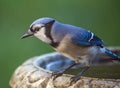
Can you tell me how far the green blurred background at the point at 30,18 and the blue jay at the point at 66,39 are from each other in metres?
1.53

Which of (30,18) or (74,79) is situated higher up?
(74,79)

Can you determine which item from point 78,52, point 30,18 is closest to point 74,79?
point 78,52

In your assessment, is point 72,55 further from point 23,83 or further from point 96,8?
point 96,8

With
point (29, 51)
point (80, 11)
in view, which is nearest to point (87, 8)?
→ point (80, 11)

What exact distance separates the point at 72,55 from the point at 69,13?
1.60 metres

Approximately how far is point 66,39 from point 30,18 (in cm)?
162

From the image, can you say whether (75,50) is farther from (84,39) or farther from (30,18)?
(30,18)

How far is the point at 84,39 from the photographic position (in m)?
1.25

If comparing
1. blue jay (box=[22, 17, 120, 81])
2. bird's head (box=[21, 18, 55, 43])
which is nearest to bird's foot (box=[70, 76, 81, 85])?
blue jay (box=[22, 17, 120, 81])

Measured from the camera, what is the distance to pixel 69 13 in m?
2.80

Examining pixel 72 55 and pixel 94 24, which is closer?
pixel 72 55

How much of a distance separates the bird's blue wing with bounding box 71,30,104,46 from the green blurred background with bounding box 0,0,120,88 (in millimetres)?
1501

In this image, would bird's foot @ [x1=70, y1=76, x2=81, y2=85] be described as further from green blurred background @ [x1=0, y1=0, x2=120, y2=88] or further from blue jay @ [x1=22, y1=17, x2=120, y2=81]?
green blurred background @ [x1=0, y1=0, x2=120, y2=88]

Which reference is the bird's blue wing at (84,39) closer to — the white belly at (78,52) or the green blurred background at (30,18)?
the white belly at (78,52)
